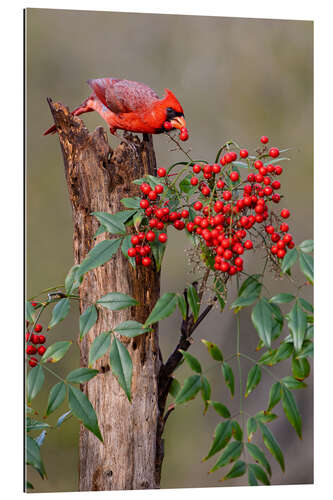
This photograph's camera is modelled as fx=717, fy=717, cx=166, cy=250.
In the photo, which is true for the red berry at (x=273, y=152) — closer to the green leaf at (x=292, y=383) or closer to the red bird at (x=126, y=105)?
the red bird at (x=126, y=105)

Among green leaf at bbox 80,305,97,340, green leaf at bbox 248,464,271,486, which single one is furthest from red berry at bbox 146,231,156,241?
green leaf at bbox 248,464,271,486

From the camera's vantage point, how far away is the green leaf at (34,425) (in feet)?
6.02

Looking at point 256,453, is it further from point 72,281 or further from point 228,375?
point 72,281

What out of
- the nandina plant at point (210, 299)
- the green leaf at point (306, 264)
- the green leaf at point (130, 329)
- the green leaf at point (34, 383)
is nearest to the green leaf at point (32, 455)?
the nandina plant at point (210, 299)

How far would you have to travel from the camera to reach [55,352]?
1800 millimetres

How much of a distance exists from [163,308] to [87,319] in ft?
0.63

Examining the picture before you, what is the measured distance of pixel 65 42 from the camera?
6.15 ft

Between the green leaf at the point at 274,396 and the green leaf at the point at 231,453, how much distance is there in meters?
0.13

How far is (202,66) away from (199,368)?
816mm

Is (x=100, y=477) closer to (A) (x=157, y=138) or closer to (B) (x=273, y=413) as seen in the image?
(B) (x=273, y=413)

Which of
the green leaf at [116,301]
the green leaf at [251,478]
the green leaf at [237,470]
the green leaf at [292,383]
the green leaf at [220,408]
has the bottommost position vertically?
the green leaf at [251,478]

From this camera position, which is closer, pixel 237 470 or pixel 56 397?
pixel 56 397

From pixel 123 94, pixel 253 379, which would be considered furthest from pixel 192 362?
pixel 123 94

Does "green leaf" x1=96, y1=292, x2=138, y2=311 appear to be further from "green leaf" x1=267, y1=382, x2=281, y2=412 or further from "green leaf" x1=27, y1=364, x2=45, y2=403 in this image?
"green leaf" x1=267, y1=382, x2=281, y2=412
